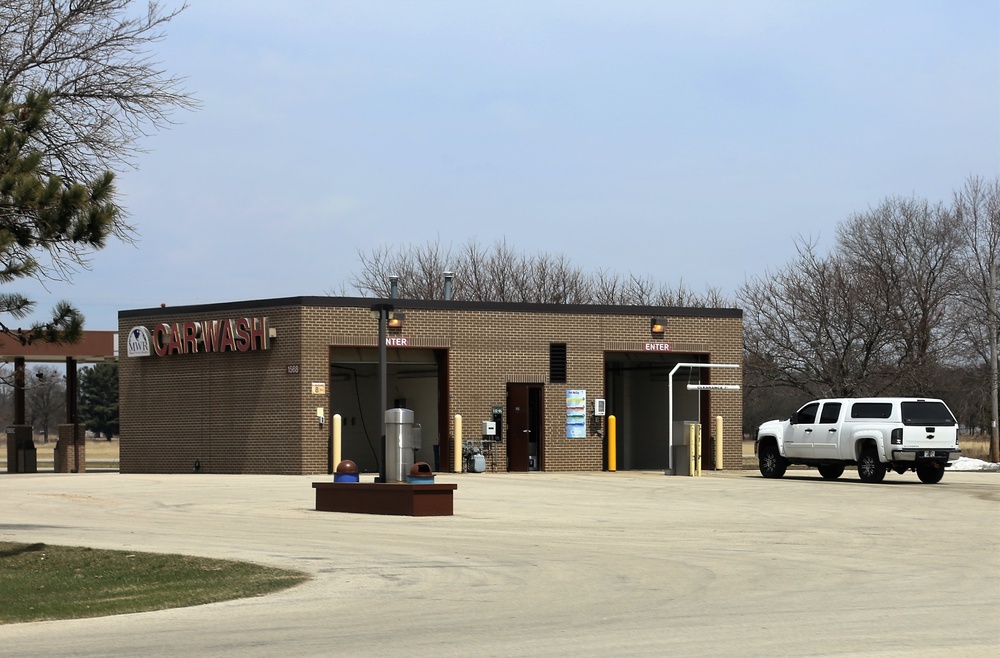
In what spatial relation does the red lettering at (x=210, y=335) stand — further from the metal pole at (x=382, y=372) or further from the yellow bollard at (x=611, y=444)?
the metal pole at (x=382, y=372)

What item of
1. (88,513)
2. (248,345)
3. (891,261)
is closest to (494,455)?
(248,345)

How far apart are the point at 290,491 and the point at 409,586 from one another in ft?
48.3

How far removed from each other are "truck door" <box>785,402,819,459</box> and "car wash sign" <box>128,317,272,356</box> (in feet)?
44.6

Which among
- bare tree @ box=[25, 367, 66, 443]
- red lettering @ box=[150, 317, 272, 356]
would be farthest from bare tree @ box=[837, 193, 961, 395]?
bare tree @ box=[25, 367, 66, 443]

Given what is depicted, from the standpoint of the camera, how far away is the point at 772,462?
33344 mm

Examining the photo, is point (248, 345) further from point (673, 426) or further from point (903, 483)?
point (903, 483)

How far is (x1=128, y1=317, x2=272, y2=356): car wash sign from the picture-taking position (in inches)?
1375

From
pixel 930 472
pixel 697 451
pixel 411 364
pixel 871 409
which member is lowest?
pixel 930 472

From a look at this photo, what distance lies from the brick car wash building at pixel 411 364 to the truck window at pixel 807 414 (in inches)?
179

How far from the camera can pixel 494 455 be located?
120ft

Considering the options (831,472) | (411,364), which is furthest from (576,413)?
(831,472)

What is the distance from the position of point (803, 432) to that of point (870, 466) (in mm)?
2087

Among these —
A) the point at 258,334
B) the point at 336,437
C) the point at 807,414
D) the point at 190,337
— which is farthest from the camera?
the point at 190,337

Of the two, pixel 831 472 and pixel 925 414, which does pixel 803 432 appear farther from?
pixel 925 414
